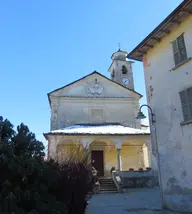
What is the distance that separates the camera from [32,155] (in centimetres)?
607

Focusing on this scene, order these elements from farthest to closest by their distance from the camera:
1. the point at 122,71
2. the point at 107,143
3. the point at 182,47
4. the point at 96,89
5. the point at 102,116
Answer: the point at 122,71 < the point at 96,89 < the point at 102,116 < the point at 107,143 < the point at 182,47

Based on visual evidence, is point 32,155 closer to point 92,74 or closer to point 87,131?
point 87,131

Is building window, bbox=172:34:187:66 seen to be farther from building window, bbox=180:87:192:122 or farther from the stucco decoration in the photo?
the stucco decoration

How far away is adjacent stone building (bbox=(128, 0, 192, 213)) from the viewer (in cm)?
895

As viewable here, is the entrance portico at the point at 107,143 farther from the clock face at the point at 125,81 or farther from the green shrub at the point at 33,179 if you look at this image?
the green shrub at the point at 33,179

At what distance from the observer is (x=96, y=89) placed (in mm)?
25625

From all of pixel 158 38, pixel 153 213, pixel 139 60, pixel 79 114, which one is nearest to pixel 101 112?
pixel 79 114

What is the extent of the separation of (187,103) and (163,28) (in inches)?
145

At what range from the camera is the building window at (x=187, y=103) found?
29.2 feet

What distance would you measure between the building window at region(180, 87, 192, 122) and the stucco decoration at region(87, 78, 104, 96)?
1655cm

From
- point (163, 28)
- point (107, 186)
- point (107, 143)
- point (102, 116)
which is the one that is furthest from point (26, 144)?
point (102, 116)

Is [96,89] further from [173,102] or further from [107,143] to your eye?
[173,102]

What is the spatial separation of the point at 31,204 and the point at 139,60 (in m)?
9.81

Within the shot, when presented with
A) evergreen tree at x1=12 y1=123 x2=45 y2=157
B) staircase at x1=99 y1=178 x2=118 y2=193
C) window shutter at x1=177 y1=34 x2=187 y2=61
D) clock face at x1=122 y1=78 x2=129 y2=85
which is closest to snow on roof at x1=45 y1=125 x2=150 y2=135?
staircase at x1=99 y1=178 x2=118 y2=193
